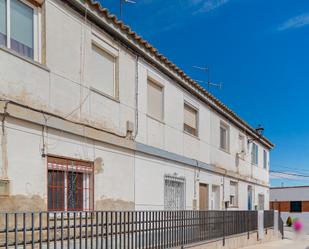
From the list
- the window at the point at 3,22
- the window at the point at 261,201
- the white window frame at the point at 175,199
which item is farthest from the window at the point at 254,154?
the window at the point at 3,22

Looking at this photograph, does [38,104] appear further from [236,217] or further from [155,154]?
[236,217]

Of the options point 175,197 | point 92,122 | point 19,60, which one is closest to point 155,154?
point 175,197

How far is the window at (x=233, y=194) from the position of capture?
18216 mm

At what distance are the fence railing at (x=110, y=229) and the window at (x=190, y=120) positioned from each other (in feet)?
10.8

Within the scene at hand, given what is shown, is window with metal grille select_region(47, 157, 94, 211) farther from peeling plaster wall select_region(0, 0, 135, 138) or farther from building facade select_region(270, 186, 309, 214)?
building facade select_region(270, 186, 309, 214)

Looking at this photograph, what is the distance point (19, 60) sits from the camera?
6625 mm

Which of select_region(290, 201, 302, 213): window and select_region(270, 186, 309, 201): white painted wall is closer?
select_region(290, 201, 302, 213): window

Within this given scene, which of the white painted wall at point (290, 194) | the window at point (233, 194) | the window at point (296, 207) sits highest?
the window at point (233, 194)

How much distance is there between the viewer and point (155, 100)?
11.7 meters

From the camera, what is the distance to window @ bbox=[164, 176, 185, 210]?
11937 millimetres

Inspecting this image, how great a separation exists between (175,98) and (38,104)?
6.53 m

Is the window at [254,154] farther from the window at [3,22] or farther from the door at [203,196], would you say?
the window at [3,22]

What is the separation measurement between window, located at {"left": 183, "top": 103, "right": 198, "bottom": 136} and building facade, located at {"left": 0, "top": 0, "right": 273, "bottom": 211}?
0.13 ft

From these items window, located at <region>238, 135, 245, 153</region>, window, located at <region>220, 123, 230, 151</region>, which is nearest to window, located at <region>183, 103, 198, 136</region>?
window, located at <region>220, 123, 230, 151</region>
